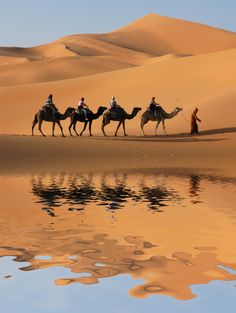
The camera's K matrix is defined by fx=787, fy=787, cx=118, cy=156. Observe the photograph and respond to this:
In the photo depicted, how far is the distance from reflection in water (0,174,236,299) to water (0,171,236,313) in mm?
10

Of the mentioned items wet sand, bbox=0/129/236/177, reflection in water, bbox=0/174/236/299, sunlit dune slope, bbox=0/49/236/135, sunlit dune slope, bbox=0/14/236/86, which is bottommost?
wet sand, bbox=0/129/236/177

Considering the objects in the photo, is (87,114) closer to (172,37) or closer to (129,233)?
(129,233)

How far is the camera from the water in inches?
243

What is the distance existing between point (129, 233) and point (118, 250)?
1.13 m

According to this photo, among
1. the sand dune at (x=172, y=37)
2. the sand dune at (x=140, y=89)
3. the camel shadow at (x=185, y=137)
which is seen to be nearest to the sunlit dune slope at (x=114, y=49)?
the sand dune at (x=172, y=37)

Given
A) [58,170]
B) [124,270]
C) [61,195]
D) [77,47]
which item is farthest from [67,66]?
[124,270]

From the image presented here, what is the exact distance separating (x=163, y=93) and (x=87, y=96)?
601cm

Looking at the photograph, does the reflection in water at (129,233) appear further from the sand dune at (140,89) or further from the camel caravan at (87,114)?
the sand dune at (140,89)

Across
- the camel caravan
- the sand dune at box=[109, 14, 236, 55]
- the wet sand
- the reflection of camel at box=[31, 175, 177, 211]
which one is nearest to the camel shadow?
the wet sand

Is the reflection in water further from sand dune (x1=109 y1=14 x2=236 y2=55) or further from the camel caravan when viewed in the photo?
sand dune (x1=109 y1=14 x2=236 y2=55)

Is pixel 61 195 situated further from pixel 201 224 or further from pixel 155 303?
pixel 155 303

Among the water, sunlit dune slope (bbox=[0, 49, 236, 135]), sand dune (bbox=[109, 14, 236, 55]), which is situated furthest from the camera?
sand dune (bbox=[109, 14, 236, 55])

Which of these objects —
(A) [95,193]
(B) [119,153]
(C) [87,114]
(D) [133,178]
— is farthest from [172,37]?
(A) [95,193]

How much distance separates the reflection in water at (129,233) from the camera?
7070mm
